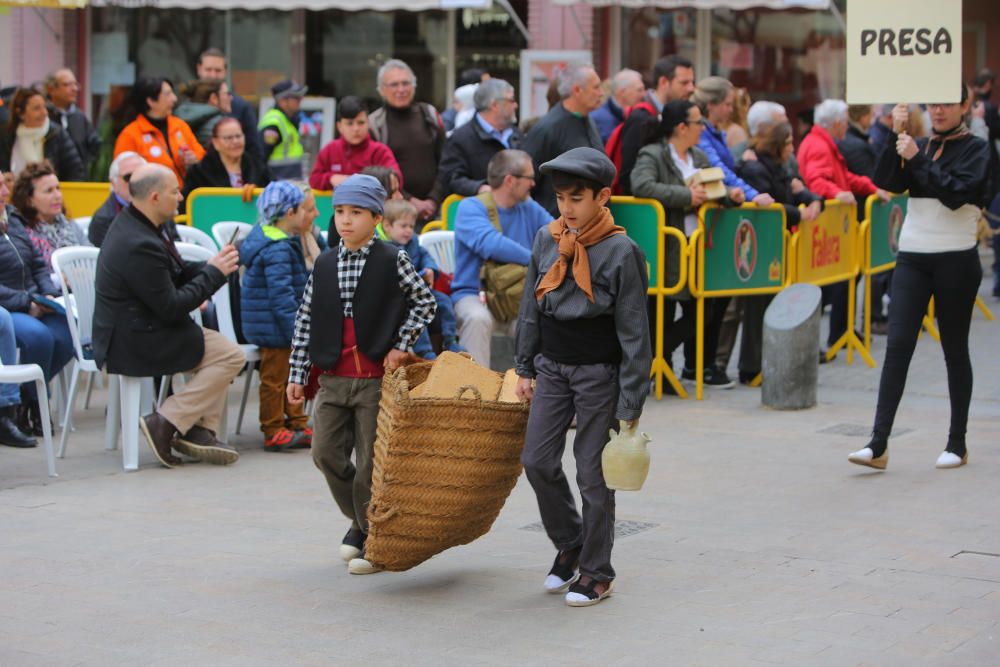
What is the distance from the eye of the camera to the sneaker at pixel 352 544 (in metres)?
6.63

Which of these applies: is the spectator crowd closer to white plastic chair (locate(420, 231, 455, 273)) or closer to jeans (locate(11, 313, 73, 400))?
jeans (locate(11, 313, 73, 400))

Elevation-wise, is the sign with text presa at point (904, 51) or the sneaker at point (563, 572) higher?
the sign with text presa at point (904, 51)

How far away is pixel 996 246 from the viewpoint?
671 inches

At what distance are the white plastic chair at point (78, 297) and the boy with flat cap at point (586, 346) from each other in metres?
3.99

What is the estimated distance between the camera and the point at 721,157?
11.8m

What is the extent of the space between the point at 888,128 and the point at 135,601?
10.7m

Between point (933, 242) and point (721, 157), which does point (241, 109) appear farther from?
point (933, 242)

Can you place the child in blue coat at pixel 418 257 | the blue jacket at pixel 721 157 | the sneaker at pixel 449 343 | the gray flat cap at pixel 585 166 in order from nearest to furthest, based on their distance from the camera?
the gray flat cap at pixel 585 166 < the child in blue coat at pixel 418 257 < the sneaker at pixel 449 343 < the blue jacket at pixel 721 157

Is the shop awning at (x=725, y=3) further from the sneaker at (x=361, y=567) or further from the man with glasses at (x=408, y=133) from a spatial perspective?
the sneaker at (x=361, y=567)

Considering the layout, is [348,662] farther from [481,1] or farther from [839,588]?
[481,1]

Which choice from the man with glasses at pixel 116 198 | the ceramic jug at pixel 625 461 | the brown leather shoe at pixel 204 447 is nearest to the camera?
the ceramic jug at pixel 625 461

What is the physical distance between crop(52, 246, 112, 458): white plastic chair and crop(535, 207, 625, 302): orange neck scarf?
407 cm

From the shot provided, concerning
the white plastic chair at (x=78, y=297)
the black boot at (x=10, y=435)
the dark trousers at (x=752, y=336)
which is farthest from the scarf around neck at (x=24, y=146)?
the dark trousers at (x=752, y=336)

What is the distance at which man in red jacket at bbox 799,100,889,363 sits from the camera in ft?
42.5
